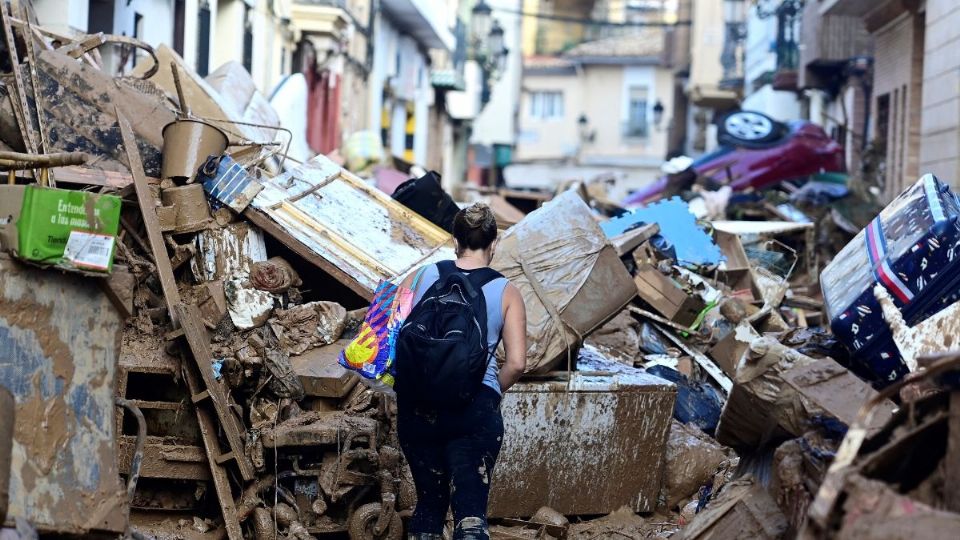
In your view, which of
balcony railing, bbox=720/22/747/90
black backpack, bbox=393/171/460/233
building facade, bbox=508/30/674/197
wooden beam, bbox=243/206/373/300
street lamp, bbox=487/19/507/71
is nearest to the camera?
wooden beam, bbox=243/206/373/300

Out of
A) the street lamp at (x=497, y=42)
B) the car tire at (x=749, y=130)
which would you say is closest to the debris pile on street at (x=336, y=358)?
the car tire at (x=749, y=130)

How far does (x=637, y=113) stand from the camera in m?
53.1

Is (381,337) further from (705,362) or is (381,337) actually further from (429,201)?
(705,362)

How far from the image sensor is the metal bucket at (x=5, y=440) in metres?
3.82

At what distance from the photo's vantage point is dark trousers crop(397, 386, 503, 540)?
15.7ft

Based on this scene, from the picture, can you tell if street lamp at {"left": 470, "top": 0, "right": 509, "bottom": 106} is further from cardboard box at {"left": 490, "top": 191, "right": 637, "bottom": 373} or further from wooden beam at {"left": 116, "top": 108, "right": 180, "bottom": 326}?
wooden beam at {"left": 116, "top": 108, "right": 180, "bottom": 326}

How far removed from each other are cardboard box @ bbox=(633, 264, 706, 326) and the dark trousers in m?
3.80

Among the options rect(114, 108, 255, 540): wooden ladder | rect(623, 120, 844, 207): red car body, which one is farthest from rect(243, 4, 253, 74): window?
rect(114, 108, 255, 540): wooden ladder

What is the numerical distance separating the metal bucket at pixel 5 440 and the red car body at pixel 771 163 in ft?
51.1

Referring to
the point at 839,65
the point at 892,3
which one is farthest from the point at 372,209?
the point at 839,65

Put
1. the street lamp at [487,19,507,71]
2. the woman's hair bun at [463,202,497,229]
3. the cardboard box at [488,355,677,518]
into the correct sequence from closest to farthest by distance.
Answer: the woman's hair bun at [463,202,497,229] < the cardboard box at [488,355,677,518] < the street lamp at [487,19,507,71]

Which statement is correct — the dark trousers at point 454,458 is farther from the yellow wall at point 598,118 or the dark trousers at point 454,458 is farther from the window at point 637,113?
the window at point 637,113

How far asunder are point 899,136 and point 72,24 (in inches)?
438

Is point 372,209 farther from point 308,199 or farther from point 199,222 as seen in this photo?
point 199,222
